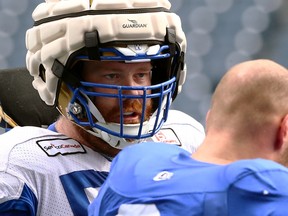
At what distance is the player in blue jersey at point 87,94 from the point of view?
171 centimetres

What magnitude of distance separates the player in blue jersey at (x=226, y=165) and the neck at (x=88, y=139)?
0.47 m

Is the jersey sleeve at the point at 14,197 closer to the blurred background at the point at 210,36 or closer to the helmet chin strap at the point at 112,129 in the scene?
the helmet chin strap at the point at 112,129

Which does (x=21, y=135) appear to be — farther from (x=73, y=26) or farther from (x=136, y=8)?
(x=136, y=8)

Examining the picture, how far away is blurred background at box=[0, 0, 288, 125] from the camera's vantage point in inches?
128

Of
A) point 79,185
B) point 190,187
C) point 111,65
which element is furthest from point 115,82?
point 190,187

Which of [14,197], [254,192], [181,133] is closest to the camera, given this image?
[254,192]

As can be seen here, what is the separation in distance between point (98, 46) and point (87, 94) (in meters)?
0.12

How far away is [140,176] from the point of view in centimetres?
123

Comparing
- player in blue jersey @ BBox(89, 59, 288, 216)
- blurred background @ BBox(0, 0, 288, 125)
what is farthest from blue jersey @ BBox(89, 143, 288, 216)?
blurred background @ BBox(0, 0, 288, 125)

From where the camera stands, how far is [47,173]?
1.71 meters

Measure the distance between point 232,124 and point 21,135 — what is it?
2.35 ft

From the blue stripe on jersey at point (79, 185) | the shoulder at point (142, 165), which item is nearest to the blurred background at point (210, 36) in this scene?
the blue stripe on jersey at point (79, 185)

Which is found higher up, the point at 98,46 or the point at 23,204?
the point at 98,46

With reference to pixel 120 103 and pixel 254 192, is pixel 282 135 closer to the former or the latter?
pixel 254 192
